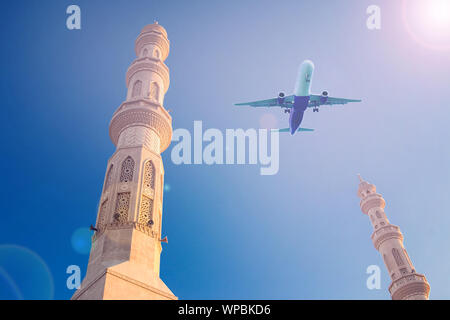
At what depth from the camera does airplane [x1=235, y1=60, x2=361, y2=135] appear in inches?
1098

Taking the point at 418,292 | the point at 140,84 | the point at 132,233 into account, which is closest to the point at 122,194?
the point at 132,233

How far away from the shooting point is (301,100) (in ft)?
96.9

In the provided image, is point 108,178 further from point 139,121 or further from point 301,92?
point 301,92

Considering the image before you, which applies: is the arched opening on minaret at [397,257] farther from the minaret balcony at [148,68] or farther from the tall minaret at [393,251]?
the minaret balcony at [148,68]

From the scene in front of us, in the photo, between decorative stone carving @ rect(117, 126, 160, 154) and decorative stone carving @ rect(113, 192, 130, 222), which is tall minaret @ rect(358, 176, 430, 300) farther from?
decorative stone carving @ rect(113, 192, 130, 222)

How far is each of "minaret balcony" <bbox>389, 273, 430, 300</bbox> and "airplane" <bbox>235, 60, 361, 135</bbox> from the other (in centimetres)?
1532

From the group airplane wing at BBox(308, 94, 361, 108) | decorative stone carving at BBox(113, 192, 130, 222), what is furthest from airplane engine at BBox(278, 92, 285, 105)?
decorative stone carving at BBox(113, 192, 130, 222)

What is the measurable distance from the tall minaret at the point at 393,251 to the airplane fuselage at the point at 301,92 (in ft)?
45.8

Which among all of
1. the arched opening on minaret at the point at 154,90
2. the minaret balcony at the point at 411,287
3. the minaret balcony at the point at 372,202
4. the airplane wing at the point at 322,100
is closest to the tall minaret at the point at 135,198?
the arched opening on minaret at the point at 154,90

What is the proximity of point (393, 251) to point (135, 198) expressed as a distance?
26.6 m

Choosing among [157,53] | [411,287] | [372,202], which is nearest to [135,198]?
[157,53]
